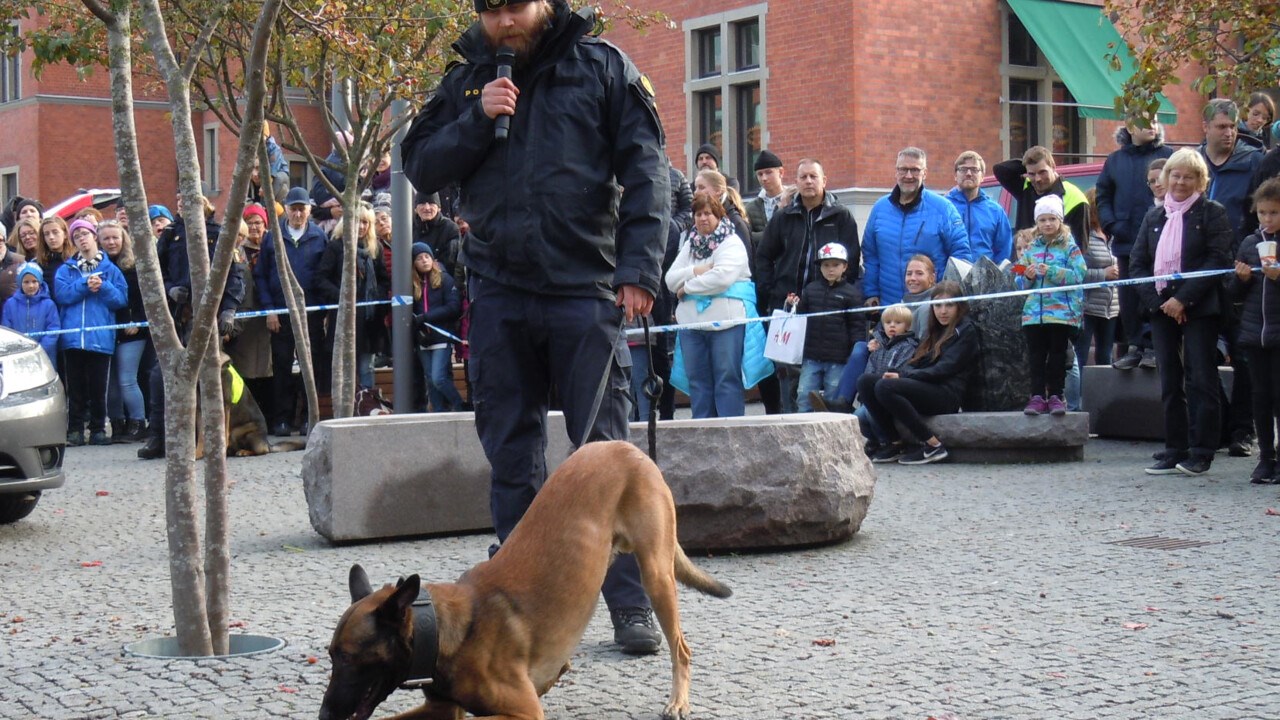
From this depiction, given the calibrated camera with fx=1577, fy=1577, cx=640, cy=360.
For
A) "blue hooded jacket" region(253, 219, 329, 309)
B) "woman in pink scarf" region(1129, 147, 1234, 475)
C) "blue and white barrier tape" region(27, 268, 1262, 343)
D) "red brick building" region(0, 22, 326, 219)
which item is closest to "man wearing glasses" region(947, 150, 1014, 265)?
"blue and white barrier tape" region(27, 268, 1262, 343)

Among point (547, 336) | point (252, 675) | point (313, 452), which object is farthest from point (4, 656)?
point (313, 452)

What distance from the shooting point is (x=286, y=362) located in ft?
53.2

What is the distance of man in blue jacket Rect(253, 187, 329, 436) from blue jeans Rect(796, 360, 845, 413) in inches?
220

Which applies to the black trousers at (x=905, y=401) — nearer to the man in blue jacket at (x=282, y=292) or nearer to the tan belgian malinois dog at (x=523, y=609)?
the man in blue jacket at (x=282, y=292)

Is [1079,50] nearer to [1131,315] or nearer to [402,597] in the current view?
[1131,315]

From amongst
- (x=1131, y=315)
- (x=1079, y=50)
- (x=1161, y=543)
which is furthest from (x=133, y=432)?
Result: (x=1079, y=50)

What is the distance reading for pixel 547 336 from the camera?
577 centimetres

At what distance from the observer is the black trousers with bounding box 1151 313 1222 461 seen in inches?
426

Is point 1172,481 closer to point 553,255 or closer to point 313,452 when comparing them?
point 313,452

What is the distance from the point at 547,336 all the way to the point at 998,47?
74.6 feet

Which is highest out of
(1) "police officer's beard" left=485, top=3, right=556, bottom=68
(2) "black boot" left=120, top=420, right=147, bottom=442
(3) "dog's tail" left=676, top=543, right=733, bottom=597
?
(1) "police officer's beard" left=485, top=3, right=556, bottom=68

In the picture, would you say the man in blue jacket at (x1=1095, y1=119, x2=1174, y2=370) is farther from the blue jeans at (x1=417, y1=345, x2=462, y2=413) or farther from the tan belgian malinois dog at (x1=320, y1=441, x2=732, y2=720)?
the tan belgian malinois dog at (x1=320, y1=441, x2=732, y2=720)

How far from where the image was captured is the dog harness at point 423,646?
4.25 metres

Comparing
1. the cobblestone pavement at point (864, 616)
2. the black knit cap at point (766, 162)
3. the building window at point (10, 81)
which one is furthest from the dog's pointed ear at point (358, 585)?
the building window at point (10, 81)
